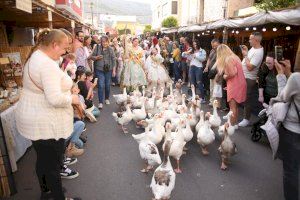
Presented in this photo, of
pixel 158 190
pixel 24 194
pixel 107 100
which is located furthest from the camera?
pixel 107 100

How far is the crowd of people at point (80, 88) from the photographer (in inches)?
124

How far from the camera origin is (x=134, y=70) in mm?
9953

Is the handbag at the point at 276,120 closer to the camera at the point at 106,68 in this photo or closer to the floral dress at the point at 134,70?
the camera at the point at 106,68

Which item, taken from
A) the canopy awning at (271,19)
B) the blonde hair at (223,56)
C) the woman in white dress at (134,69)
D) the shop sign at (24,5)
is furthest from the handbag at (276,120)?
the woman in white dress at (134,69)

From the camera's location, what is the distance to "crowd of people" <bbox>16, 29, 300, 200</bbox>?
3.15m

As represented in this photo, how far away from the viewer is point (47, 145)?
3.27 meters

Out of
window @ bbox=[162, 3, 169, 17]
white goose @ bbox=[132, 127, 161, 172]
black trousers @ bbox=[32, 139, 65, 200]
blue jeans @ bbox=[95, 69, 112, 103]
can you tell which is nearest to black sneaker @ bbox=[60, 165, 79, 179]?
white goose @ bbox=[132, 127, 161, 172]

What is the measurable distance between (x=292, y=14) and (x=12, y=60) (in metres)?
6.38

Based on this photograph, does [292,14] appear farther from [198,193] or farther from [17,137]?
[17,137]

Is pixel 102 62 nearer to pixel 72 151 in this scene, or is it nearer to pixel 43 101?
pixel 72 151

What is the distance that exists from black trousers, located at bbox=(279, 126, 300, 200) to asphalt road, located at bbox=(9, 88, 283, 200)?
768 mm

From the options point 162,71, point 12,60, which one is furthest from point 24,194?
point 162,71

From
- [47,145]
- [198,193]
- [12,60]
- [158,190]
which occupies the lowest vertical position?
[198,193]

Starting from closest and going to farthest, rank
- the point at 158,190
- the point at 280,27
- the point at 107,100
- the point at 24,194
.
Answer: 1. the point at 158,190
2. the point at 24,194
3. the point at 280,27
4. the point at 107,100
